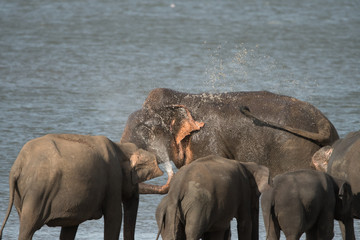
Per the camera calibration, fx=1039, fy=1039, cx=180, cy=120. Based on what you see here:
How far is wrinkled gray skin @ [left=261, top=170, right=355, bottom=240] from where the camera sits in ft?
23.9

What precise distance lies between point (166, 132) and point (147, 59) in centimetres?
1026

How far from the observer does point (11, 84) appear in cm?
1605

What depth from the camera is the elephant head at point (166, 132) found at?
8.75 meters

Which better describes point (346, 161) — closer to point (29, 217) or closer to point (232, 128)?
point (232, 128)

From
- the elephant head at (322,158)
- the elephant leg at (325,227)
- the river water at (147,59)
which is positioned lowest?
the river water at (147,59)

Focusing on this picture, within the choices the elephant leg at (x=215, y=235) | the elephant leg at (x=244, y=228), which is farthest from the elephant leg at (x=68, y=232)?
the elephant leg at (x=244, y=228)

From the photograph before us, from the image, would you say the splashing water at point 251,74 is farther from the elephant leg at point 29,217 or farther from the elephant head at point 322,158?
the elephant leg at point 29,217

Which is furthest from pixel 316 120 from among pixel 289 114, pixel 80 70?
pixel 80 70

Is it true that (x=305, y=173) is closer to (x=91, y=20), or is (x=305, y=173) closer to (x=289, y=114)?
(x=289, y=114)

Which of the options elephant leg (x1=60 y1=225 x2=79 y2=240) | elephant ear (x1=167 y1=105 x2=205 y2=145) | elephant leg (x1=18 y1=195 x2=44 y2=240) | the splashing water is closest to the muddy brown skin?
elephant ear (x1=167 y1=105 x2=205 y2=145)

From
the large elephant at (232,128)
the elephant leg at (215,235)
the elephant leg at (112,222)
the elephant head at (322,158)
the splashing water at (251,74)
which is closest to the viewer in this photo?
the elephant leg at (215,235)

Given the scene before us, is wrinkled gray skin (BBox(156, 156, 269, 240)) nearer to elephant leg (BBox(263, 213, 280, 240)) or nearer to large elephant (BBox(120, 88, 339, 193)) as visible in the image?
elephant leg (BBox(263, 213, 280, 240))

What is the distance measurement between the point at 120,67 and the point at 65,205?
11.4 meters

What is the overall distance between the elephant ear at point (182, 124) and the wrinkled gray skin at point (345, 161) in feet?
3.53
